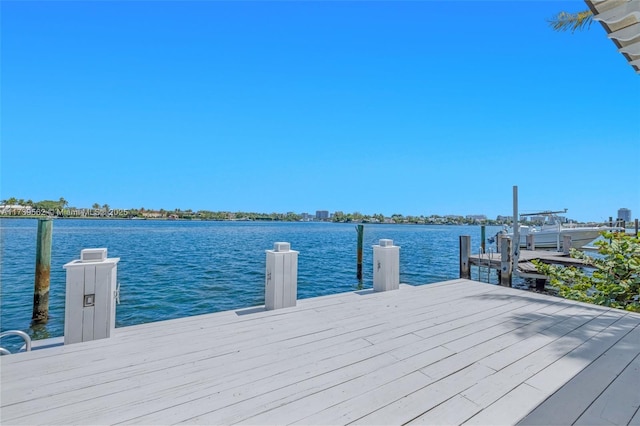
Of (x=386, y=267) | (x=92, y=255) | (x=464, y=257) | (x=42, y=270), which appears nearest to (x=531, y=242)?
(x=464, y=257)

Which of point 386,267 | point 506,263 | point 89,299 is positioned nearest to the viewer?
point 89,299

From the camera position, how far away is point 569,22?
6.31 metres

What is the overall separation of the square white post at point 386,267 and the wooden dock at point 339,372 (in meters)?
1.28

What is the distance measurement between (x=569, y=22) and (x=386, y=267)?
6.85 metres

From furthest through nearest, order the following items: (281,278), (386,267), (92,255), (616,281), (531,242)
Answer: (531,242) → (616,281) → (386,267) → (281,278) → (92,255)

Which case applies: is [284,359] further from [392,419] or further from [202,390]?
[392,419]

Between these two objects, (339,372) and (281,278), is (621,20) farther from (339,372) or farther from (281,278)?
(281,278)

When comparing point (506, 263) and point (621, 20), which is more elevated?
point (621, 20)

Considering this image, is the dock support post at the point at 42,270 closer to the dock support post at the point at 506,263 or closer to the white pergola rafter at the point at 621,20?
the white pergola rafter at the point at 621,20

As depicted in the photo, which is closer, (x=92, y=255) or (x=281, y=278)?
(x=92, y=255)

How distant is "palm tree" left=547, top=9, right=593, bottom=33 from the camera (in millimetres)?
6207

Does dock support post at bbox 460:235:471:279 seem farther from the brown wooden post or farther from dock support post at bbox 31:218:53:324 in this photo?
dock support post at bbox 31:218:53:324

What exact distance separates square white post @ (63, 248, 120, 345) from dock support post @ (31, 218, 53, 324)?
502 centimetres

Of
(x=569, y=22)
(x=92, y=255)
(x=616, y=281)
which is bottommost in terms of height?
(x=616, y=281)
